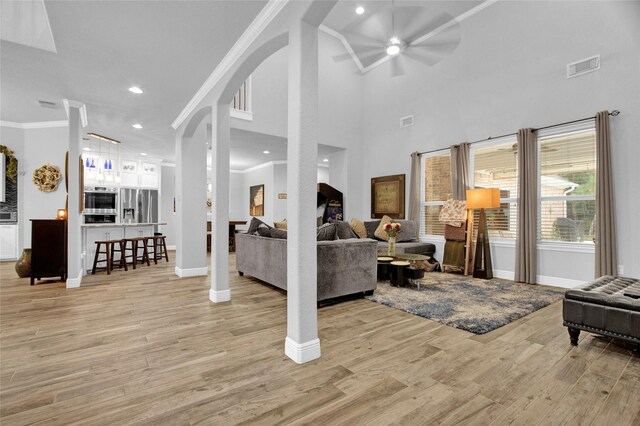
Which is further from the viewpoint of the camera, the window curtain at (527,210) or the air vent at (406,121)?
the air vent at (406,121)

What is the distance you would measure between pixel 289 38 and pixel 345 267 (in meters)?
2.52

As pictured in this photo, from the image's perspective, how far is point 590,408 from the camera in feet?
5.46

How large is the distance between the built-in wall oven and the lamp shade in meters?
8.82

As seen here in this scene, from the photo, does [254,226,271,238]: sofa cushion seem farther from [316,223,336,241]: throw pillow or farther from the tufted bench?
the tufted bench

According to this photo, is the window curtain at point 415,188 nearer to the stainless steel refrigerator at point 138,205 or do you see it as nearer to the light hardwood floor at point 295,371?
the light hardwood floor at point 295,371

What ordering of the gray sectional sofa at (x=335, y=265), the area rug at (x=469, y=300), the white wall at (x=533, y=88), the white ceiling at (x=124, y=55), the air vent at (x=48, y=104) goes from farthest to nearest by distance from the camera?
the air vent at (x=48, y=104), the white wall at (x=533, y=88), the gray sectional sofa at (x=335, y=265), the area rug at (x=469, y=300), the white ceiling at (x=124, y=55)

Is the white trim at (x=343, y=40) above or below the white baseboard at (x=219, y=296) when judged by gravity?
above

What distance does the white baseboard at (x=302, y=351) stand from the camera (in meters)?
2.17

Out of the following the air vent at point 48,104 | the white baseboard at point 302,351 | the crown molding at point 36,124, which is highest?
the crown molding at point 36,124

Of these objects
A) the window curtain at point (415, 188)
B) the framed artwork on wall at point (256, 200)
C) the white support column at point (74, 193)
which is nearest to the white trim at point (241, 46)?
the white support column at point (74, 193)

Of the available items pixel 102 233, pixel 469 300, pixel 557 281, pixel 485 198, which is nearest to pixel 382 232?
pixel 485 198

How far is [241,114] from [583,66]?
565 cm

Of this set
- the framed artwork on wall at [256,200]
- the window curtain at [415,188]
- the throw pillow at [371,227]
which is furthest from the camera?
the framed artwork on wall at [256,200]

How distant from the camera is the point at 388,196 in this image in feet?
23.6
